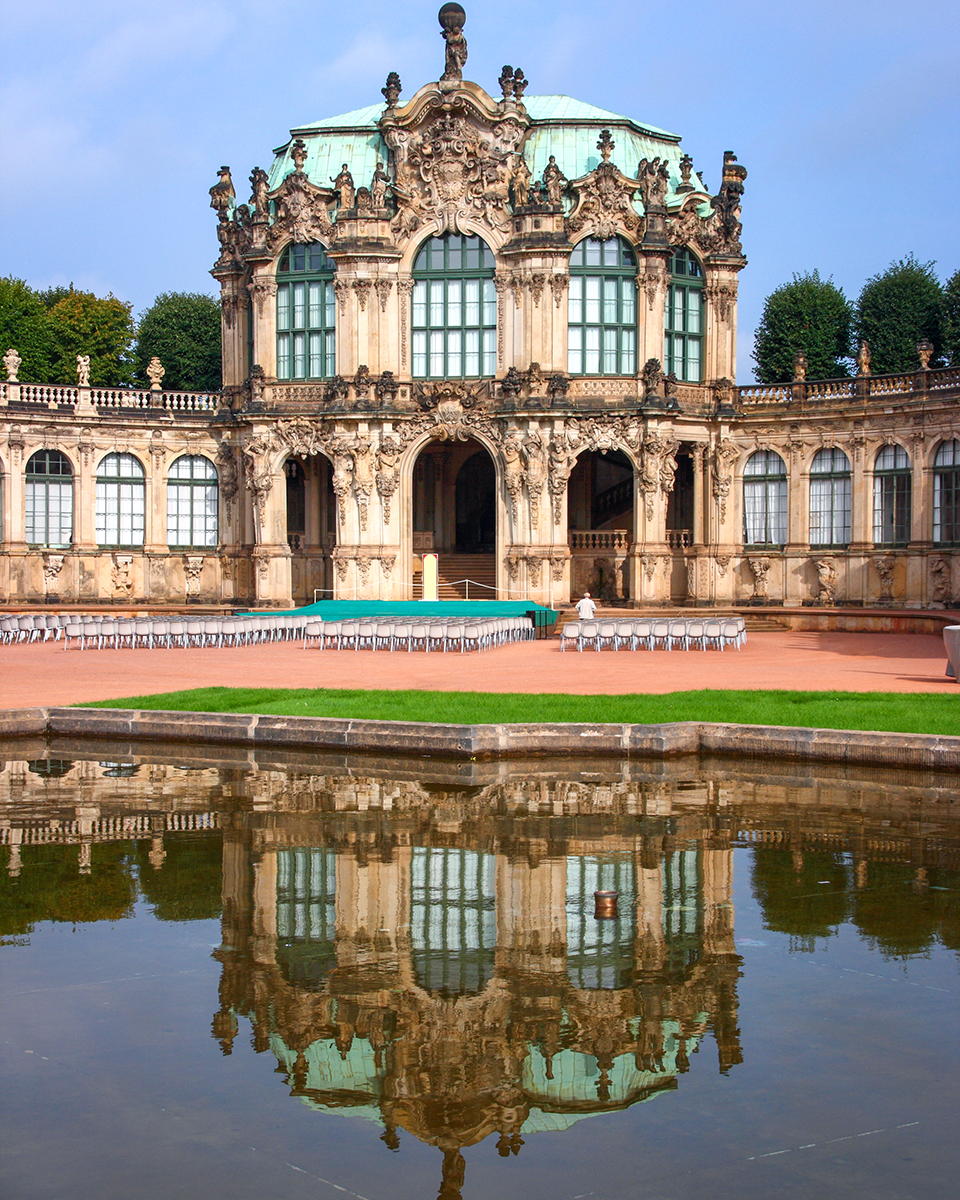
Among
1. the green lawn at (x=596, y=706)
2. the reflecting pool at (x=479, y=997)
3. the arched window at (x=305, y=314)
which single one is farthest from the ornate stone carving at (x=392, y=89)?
the reflecting pool at (x=479, y=997)

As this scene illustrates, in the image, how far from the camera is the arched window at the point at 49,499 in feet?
173

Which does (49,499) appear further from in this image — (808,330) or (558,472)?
(808,330)

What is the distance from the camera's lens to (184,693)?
72.3 ft

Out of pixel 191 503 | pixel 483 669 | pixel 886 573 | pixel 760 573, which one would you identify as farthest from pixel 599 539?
pixel 483 669

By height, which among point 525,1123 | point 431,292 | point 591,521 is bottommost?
point 525,1123

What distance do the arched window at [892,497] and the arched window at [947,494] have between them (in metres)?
1.23

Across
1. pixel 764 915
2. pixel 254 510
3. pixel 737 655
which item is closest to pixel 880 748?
→ pixel 764 915

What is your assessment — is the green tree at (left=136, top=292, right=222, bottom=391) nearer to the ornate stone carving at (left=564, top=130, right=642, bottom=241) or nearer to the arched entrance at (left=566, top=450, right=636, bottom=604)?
the arched entrance at (left=566, top=450, right=636, bottom=604)

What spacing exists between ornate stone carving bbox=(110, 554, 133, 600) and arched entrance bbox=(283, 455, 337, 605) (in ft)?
20.3

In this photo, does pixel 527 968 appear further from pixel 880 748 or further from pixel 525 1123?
pixel 880 748

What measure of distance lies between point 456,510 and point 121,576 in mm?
13582

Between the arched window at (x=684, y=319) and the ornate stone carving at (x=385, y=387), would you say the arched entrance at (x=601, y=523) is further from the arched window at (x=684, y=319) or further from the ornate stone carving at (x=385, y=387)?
the ornate stone carving at (x=385, y=387)

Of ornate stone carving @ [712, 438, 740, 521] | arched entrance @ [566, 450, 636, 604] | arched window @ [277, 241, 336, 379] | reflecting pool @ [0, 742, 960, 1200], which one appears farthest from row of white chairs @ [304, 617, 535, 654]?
reflecting pool @ [0, 742, 960, 1200]

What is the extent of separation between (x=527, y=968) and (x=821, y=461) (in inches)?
1727
